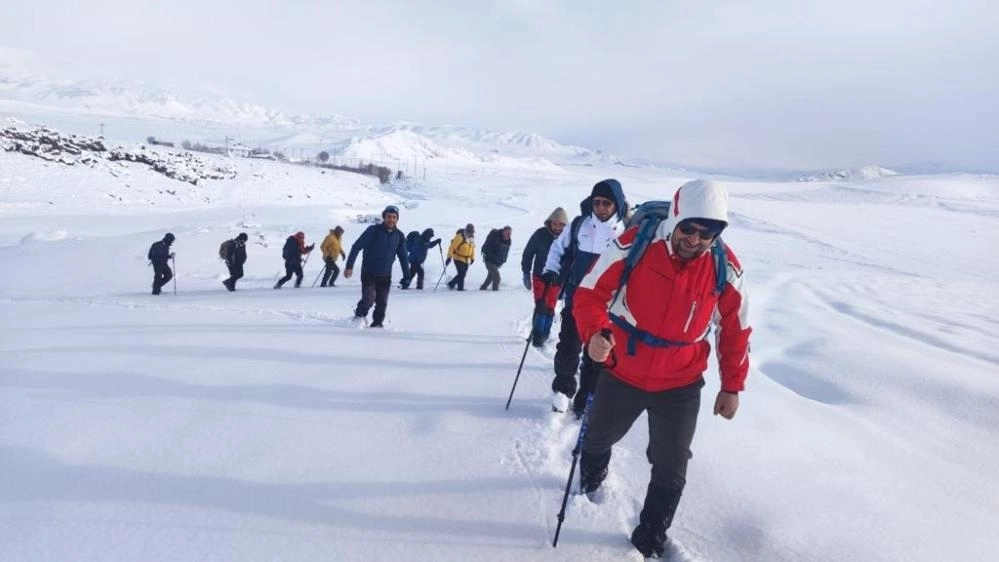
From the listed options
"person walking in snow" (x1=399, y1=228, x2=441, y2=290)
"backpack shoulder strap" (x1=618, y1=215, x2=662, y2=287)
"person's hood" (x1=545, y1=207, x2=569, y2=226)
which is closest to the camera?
"backpack shoulder strap" (x1=618, y1=215, x2=662, y2=287)

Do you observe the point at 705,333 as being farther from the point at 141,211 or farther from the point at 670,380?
the point at 141,211

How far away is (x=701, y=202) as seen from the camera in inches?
93.2

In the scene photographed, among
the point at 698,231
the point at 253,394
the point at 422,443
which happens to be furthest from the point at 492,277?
the point at 698,231

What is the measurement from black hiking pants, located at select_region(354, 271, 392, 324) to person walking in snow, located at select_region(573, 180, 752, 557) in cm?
480

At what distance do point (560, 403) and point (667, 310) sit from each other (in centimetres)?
198

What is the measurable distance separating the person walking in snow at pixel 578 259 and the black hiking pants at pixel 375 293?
3.16m

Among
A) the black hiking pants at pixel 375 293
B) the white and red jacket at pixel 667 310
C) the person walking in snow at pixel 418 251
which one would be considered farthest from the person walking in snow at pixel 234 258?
the white and red jacket at pixel 667 310

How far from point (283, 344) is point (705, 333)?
491cm

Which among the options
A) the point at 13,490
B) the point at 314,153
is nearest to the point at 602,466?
the point at 13,490

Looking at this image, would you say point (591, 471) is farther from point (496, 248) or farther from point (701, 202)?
point (496, 248)

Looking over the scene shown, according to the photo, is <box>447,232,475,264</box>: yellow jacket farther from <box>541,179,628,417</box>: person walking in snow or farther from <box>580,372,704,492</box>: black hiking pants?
<box>580,372,704,492</box>: black hiking pants

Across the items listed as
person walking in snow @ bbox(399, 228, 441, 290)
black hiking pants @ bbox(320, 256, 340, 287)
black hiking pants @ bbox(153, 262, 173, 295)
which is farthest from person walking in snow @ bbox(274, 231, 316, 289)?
person walking in snow @ bbox(399, 228, 441, 290)

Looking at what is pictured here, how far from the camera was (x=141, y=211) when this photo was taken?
111 ft

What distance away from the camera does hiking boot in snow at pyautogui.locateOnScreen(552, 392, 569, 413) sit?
4.29 metres
